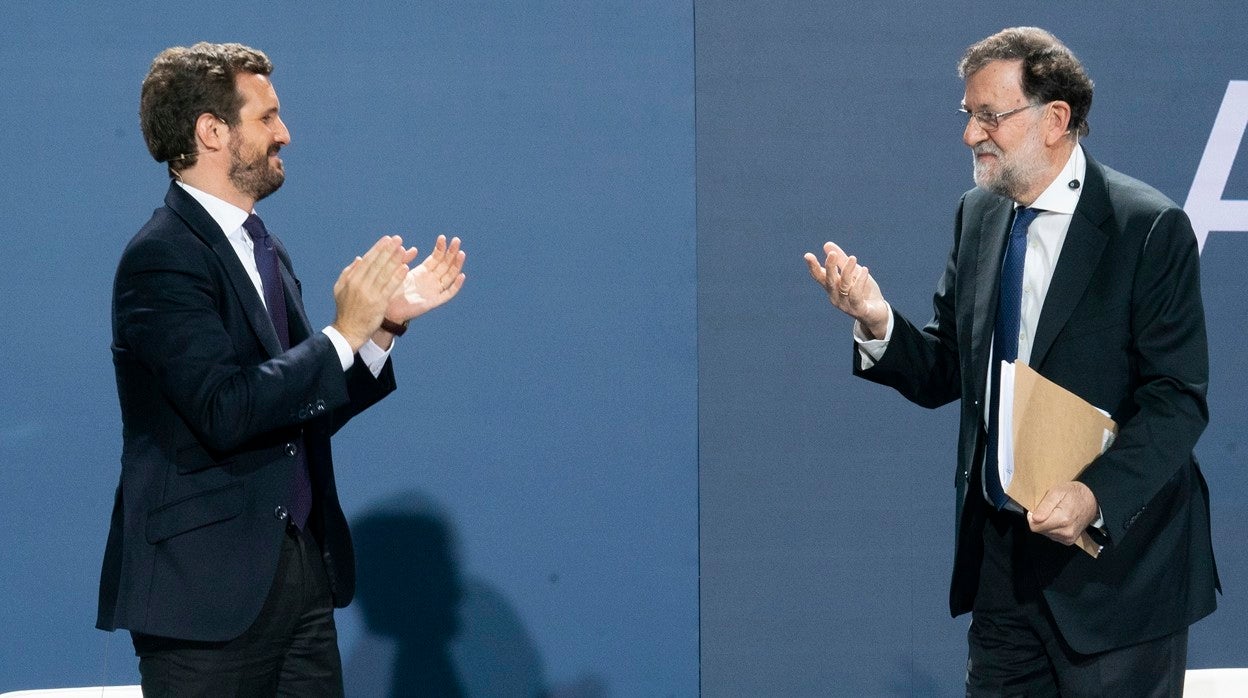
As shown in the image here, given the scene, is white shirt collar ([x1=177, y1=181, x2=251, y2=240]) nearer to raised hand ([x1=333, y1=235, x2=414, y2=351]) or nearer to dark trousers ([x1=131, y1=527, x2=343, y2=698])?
raised hand ([x1=333, y1=235, x2=414, y2=351])

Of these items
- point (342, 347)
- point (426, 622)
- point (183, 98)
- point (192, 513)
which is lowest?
point (426, 622)

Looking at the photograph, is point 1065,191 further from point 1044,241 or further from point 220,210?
point 220,210

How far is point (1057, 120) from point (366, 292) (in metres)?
1.27

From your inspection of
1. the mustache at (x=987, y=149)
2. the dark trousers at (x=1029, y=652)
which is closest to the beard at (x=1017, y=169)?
the mustache at (x=987, y=149)

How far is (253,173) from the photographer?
2.32 meters

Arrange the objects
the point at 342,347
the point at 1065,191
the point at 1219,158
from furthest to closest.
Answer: the point at 1219,158, the point at 1065,191, the point at 342,347

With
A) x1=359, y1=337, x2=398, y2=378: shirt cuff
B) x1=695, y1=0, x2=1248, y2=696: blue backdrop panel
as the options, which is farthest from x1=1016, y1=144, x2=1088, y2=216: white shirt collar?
x1=359, y1=337, x2=398, y2=378: shirt cuff

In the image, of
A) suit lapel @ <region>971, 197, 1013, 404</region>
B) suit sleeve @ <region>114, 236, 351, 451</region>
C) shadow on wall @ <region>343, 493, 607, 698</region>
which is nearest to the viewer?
suit sleeve @ <region>114, 236, 351, 451</region>

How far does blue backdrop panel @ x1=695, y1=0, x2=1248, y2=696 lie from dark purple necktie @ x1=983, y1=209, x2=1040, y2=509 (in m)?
0.95

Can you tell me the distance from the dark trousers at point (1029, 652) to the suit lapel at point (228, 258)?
1310 mm

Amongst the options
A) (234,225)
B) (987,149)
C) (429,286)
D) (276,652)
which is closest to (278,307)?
(234,225)

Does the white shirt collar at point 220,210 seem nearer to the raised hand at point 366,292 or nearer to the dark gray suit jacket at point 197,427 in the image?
the dark gray suit jacket at point 197,427

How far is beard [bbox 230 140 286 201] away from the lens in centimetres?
232

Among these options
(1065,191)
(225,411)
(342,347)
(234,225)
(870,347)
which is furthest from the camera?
(870,347)
